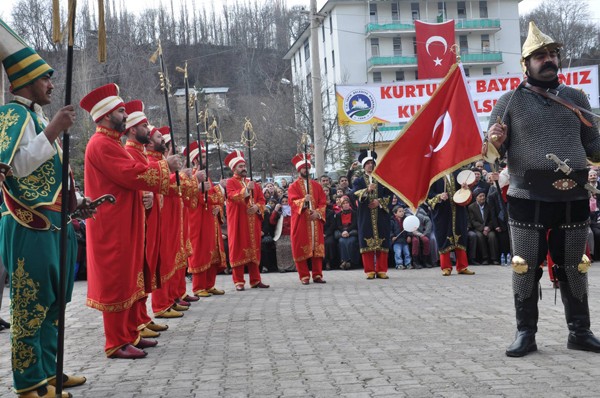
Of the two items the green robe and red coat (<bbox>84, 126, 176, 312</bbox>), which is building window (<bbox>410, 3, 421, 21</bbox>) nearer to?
red coat (<bbox>84, 126, 176, 312</bbox>)

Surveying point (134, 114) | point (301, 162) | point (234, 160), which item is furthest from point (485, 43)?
point (134, 114)

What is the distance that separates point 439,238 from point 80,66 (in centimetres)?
3952

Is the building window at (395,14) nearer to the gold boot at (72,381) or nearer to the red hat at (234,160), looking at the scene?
the red hat at (234,160)

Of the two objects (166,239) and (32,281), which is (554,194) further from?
(166,239)

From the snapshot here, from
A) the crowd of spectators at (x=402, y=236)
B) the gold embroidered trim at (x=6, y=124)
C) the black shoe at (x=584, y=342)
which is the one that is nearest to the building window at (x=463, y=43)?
the crowd of spectators at (x=402, y=236)

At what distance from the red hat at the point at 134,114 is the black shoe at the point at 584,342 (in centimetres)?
456

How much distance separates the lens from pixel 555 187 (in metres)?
5.82

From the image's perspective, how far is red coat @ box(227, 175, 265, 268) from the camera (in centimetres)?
1330

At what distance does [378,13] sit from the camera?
221 ft

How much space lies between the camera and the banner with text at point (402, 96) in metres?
20.8

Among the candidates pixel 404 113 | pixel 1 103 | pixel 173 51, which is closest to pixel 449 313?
pixel 1 103

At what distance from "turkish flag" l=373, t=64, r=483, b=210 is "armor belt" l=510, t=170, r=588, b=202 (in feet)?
7.04

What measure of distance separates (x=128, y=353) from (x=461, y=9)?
67266 millimetres

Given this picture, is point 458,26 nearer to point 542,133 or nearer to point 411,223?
point 411,223
